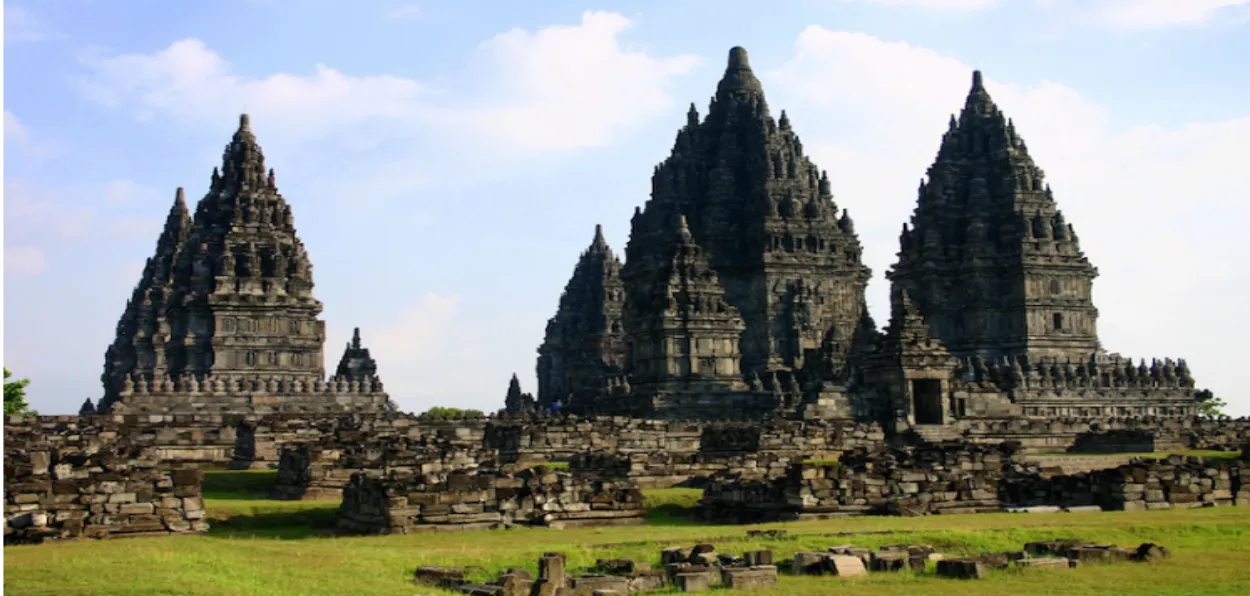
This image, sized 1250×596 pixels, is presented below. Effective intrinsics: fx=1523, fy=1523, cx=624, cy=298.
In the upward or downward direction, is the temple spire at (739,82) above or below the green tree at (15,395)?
above

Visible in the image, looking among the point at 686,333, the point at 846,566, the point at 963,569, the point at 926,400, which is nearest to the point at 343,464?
the point at 846,566

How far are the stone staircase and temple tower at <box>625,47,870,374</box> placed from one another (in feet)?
79.8

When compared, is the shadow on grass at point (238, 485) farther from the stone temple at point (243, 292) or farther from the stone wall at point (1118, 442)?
the stone temple at point (243, 292)

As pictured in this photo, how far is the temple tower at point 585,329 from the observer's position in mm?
95438

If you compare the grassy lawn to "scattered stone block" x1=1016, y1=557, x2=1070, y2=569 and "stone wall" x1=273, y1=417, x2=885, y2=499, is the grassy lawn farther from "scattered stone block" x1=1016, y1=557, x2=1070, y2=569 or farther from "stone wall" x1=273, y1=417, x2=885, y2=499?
"stone wall" x1=273, y1=417, x2=885, y2=499

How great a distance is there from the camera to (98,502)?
22984 mm

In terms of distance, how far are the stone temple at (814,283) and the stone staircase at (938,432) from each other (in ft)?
44.6

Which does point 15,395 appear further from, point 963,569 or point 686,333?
point 963,569

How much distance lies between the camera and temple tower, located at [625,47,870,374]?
78375 mm

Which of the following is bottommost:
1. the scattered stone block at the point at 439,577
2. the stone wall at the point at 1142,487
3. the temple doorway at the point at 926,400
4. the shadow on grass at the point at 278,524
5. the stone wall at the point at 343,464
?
the scattered stone block at the point at 439,577

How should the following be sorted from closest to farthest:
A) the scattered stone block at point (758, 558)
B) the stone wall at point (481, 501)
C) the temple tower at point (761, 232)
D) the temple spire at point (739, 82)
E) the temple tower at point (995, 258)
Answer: the scattered stone block at point (758, 558) → the stone wall at point (481, 501) → the temple tower at point (995, 258) → the temple tower at point (761, 232) → the temple spire at point (739, 82)

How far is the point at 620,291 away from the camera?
100562 mm

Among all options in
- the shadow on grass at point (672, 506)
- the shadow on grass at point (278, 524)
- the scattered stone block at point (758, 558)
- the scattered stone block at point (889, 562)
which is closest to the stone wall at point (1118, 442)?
the shadow on grass at point (672, 506)

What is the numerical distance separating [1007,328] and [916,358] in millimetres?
25440
